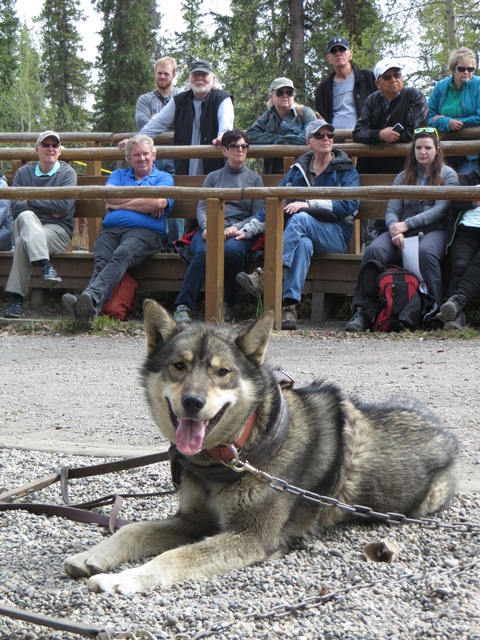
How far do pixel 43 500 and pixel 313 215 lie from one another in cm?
576

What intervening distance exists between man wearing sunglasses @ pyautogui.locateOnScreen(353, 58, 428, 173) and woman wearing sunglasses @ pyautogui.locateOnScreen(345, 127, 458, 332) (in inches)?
37.0

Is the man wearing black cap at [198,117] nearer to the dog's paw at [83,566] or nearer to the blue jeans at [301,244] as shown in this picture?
the blue jeans at [301,244]

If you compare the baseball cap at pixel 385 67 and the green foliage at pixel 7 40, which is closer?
the baseball cap at pixel 385 67

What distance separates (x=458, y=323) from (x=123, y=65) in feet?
92.5

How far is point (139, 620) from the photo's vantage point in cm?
309

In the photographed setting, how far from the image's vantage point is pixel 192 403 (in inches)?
140

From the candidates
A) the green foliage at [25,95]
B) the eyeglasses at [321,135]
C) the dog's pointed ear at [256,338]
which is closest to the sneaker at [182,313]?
the eyeglasses at [321,135]

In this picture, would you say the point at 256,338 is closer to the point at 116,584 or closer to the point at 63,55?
Answer: the point at 116,584

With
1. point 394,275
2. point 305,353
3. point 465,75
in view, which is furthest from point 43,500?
point 465,75

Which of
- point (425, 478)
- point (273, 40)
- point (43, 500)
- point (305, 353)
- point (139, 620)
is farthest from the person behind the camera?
point (273, 40)

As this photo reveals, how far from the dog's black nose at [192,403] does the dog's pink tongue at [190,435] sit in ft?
0.31

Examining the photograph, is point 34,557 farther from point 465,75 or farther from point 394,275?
point 465,75

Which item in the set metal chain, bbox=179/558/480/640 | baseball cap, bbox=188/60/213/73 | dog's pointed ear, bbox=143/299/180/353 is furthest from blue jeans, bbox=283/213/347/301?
metal chain, bbox=179/558/480/640

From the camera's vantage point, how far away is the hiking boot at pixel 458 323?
8688mm
